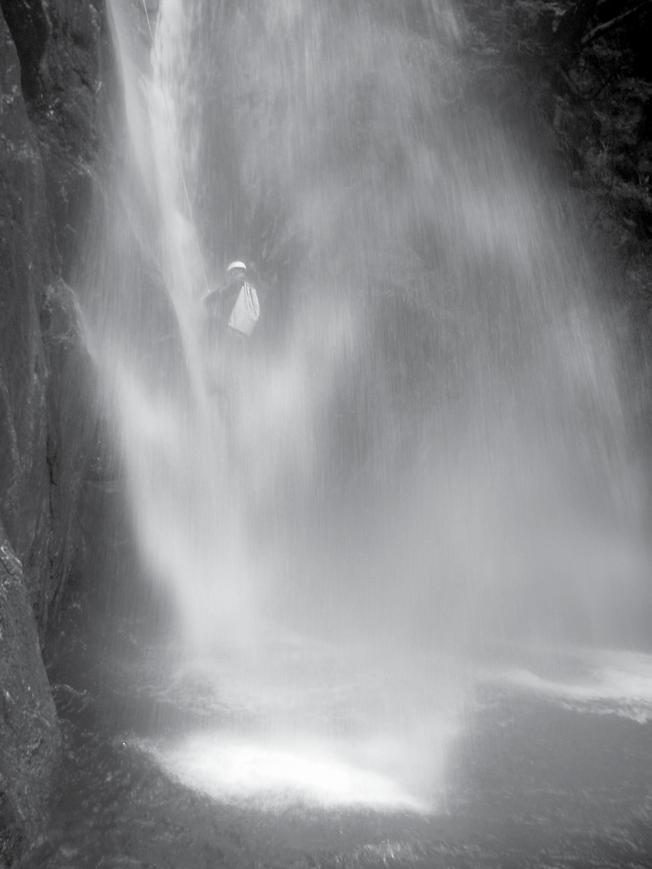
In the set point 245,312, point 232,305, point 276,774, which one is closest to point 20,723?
point 276,774

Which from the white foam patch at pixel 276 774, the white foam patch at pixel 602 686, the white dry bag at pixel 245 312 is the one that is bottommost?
the white foam patch at pixel 602 686

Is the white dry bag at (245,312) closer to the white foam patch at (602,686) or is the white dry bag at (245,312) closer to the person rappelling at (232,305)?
the person rappelling at (232,305)

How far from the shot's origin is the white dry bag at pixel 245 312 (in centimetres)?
1472

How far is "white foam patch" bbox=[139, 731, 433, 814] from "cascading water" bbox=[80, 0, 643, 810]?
6.32 metres

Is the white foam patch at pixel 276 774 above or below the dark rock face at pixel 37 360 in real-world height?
below

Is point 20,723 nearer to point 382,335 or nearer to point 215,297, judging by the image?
point 215,297

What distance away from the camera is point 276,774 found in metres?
6.18

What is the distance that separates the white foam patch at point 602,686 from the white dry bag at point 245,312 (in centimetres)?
983

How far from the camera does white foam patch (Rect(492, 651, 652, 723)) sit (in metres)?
9.02

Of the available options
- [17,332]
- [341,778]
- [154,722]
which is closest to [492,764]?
[341,778]

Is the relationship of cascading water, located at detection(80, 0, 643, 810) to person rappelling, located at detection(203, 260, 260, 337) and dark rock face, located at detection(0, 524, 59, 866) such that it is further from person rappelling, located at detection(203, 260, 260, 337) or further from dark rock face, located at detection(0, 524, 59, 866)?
dark rock face, located at detection(0, 524, 59, 866)

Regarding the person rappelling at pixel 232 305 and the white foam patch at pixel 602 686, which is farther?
the person rappelling at pixel 232 305

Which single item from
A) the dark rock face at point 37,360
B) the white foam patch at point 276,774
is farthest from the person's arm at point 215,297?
the white foam patch at point 276,774

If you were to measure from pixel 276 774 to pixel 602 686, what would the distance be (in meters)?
6.91
